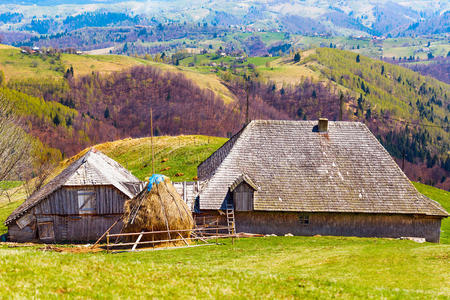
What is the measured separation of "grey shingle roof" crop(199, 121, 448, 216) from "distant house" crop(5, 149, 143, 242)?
327 inches

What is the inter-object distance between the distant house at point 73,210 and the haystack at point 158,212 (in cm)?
340

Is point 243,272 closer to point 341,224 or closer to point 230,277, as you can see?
point 230,277

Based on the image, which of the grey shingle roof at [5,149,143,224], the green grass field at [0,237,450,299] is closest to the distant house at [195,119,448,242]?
the grey shingle roof at [5,149,143,224]

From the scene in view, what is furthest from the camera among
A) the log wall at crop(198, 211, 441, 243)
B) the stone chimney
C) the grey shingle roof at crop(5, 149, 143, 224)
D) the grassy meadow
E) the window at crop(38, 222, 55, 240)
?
the stone chimney

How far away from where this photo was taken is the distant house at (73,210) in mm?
36469

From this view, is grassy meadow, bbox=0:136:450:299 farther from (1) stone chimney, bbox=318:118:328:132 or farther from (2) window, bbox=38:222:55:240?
(2) window, bbox=38:222:55:240

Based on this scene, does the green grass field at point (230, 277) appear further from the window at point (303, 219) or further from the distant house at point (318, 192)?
the window at point (303, 219)

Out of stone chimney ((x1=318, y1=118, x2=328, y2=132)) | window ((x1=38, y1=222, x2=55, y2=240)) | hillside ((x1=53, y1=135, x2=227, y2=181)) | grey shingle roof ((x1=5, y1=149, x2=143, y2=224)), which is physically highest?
stone chimney ((x1=318, y1=118, x2=328, y2=132))

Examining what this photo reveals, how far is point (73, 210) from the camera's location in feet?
120

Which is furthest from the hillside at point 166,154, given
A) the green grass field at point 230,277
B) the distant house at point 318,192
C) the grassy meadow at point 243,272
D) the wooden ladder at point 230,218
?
the green grass field at point 230,277

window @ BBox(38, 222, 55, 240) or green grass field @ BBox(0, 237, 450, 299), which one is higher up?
green grass field @ BBox(0, 237, 450, 299)

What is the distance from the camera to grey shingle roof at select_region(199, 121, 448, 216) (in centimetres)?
3603

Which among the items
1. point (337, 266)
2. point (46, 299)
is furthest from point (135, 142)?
point (46, 299)

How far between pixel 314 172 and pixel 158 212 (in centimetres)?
1460
